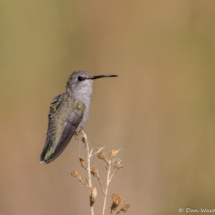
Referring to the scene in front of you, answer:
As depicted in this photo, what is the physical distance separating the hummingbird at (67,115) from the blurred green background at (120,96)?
1511mm

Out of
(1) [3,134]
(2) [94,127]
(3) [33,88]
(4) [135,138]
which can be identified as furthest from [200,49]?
(1) [3,134]

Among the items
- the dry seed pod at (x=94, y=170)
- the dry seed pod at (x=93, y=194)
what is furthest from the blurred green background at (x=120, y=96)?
the dry seed pod at (x=93, y=194)

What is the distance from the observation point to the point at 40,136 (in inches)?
198

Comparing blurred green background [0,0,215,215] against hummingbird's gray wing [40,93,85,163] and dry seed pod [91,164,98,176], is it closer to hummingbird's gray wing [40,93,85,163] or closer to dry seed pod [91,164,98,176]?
hummingbird's gray wing [40,93,85,163]

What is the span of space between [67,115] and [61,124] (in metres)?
0.15

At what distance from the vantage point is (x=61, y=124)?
289 centimetres

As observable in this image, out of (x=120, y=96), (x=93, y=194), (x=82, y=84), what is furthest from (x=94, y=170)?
(x=120, y=96)

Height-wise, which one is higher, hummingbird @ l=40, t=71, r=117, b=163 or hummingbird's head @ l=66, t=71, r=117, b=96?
hummingbird's head @ l=66, t=71, r=117, b=96

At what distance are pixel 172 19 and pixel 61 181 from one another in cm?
380

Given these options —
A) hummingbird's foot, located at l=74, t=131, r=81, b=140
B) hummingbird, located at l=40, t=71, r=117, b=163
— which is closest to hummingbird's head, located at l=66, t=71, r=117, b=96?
hummingbird, located at l=40, t=71, r=117, b=163

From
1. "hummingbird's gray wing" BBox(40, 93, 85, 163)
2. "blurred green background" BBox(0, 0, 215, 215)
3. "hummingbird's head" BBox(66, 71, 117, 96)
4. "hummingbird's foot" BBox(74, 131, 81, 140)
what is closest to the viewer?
"hummingbird's gray wing" BBox(40, 93, 85, 163)

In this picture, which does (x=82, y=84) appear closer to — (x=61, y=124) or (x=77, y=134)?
(x=61, y=124)

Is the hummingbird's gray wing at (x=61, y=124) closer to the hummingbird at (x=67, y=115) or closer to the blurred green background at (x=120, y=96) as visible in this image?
the hummingbird at (x=67, y=115)

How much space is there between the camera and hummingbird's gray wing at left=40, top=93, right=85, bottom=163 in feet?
8.60
